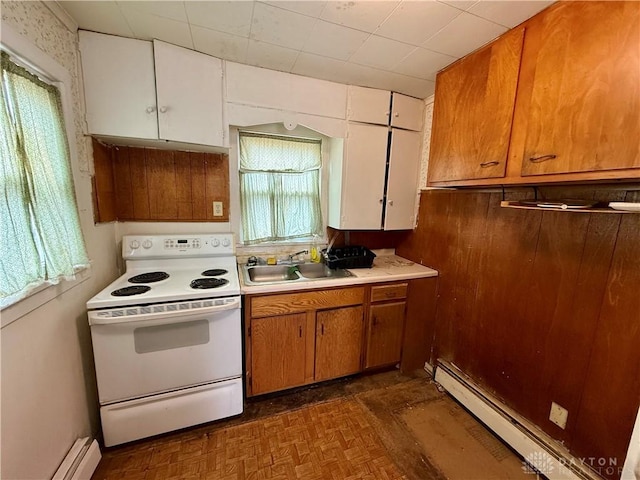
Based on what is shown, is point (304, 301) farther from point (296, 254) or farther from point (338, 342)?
point (296, 254)

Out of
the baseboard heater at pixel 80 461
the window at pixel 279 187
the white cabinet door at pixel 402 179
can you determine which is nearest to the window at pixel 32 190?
the baseboard heater at pixel 80 461

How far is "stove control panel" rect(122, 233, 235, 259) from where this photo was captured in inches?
69.3

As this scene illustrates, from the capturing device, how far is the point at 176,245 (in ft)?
6.06

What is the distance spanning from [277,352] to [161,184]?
1.45 m

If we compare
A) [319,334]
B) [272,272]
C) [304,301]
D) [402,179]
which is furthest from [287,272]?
[402,179]

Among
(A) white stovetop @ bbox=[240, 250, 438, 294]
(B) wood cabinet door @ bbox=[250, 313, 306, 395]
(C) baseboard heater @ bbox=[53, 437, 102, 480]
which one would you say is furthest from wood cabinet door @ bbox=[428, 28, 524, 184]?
(C) baseboard heater @ bbox=[53, 437, 102, 480]

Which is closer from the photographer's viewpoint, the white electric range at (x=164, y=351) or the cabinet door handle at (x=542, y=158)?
the cabinet door handle at (x=542, y=158)

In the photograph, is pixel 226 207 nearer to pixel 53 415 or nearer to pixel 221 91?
pixel 221 91

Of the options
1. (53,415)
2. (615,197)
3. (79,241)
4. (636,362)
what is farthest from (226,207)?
(636,362)

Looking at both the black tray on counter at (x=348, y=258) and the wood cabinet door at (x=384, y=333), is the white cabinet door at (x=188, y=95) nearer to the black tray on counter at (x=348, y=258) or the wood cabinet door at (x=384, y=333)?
the black tray on counter at (x=348, y=258)

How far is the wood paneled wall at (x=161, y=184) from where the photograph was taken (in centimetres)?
175

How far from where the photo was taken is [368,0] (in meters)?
A: 1.13

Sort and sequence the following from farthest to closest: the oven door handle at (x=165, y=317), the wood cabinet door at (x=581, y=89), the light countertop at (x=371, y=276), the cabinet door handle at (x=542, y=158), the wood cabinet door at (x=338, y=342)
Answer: the wood cabinet door at (x=338, y=342) < the light countertop at (x=371, y=276) < the oven door handle at (x=165, y=317) < the cabinet door handle at (x=542, y=158) < the wood cabinet door at (x=581, y=89)

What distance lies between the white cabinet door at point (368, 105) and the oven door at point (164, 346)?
5.32ft
